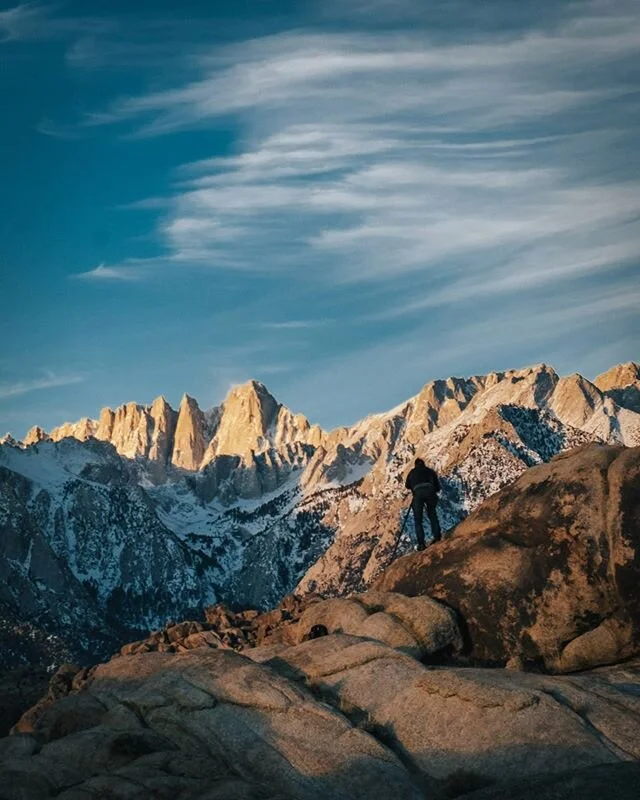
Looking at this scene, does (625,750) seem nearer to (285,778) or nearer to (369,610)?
(285,778)

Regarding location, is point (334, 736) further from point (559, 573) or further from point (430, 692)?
point (559, 573)

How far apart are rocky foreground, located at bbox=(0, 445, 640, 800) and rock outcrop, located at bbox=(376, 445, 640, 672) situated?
6 cm

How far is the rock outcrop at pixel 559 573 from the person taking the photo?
4041cm

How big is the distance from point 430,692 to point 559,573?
40.6ft

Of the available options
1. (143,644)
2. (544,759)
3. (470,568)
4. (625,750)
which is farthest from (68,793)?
(143,644)

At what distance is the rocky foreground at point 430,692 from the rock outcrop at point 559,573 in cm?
6

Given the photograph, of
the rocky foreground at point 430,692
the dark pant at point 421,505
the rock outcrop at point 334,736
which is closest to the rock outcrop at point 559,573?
the rocky foreground at point 430,692

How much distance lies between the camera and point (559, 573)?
42031mm

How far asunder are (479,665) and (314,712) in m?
11.8

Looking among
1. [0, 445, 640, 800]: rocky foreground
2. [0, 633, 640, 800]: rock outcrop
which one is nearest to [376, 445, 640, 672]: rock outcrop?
[0, 445, 640, 800]: rocky foreground

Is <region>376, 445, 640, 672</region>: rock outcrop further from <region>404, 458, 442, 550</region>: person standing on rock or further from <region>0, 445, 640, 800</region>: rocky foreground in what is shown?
<region>404, 458, 442, 550</region>: person standing on rock

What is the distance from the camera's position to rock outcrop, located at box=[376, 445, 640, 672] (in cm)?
4041

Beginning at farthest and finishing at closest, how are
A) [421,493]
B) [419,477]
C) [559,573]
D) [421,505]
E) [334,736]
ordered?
[419,477], [421,505], [421,493], [559,573], [334,736]

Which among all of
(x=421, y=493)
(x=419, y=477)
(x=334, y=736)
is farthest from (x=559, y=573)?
(x=334, y=736)
